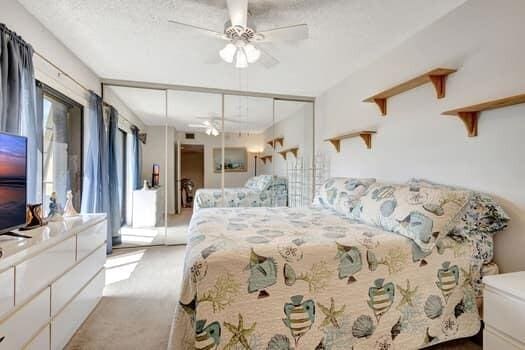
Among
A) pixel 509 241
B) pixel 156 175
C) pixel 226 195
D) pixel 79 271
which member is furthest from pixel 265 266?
pixel 156 175

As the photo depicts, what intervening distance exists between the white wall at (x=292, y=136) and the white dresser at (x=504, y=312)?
122 inches

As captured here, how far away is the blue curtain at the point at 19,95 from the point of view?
1.65 meters

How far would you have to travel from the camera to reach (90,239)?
6.68 feet

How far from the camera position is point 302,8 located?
2014mm

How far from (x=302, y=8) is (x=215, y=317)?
218 cm

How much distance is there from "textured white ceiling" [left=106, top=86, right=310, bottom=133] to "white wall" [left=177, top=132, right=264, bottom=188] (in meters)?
0.14

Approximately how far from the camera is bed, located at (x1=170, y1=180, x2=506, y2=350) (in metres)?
1.32

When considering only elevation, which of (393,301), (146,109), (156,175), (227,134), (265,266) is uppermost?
(146,109)

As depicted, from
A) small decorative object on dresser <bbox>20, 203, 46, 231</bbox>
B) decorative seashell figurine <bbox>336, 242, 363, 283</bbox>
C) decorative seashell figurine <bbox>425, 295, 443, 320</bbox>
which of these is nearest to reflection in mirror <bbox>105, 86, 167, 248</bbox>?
small decorative object on dresser <bbox>20, 203, 46, 231</bbox>

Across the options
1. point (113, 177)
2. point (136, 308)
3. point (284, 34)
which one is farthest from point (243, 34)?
point (113, 177)

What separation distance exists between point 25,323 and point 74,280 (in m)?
0.54

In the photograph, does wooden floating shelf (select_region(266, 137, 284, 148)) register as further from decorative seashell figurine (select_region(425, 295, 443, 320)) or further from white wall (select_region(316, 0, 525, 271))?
decorative seashell figurine (select_region(425, 295, 443, 320))

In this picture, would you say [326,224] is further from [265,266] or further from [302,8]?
[302,8]

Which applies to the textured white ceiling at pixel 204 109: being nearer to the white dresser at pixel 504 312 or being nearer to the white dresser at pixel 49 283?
the white dresser at pixel 49 283
